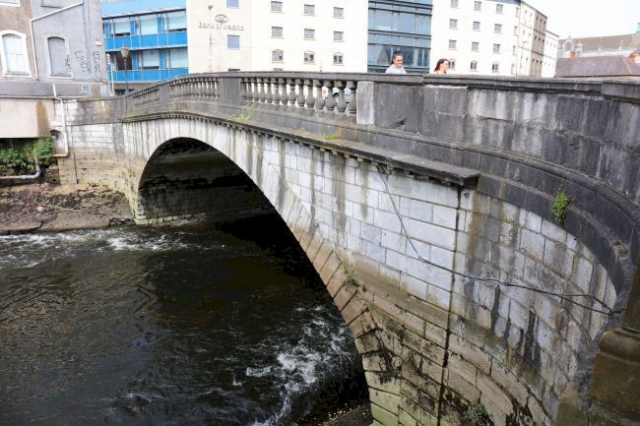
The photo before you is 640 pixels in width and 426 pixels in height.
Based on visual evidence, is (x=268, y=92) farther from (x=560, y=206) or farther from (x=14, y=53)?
(x=14, y=53)

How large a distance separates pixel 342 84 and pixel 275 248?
10461 mm

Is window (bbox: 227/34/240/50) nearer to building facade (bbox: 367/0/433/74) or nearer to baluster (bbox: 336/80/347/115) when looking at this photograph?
building facade (bbox: 367/0/433/74)

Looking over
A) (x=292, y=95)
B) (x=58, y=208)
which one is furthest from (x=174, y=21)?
(x=292, y=95)

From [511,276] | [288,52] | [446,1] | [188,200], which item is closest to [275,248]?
[188,200]

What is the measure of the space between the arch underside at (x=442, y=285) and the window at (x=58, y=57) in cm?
1618

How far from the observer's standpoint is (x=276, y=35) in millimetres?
33062

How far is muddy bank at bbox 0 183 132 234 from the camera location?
731 inches

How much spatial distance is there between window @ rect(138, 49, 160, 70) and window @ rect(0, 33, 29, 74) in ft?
44.4

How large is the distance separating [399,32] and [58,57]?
2392cm

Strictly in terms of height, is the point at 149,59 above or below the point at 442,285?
above

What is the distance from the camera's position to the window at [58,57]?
2111 centimetres

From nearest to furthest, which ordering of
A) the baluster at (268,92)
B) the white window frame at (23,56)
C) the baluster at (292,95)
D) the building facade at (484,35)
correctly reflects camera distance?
the baluster at (292,95) → the baluster at (268,92) → the white window frame at (23,56) → the building facade at (484,35)

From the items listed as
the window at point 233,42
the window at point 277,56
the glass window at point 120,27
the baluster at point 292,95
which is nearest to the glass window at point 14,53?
→ the window at point 233,42

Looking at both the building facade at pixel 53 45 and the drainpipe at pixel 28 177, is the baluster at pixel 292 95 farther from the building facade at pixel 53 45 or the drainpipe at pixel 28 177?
the building facade at pixel 53 45
